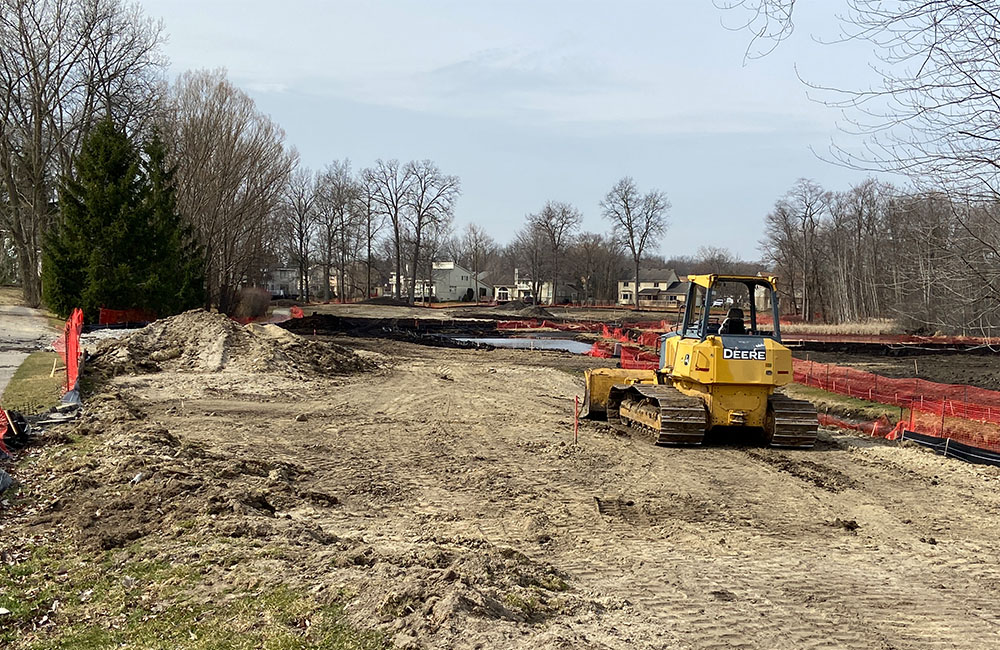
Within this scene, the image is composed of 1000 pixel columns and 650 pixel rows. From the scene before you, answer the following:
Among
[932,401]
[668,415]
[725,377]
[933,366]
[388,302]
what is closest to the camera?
[725,377]

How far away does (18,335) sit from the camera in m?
28.7

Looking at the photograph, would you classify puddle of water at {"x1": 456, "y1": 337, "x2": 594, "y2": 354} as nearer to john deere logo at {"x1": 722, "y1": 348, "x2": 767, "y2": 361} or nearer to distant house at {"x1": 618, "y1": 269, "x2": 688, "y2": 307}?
john deere logo at {"x1": 722, "y1": 348, "x2": 767, "y2": 361}

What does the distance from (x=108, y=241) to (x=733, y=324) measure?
29.7 metres

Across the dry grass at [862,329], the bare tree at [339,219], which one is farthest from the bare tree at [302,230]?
the dry grass at [862,329]

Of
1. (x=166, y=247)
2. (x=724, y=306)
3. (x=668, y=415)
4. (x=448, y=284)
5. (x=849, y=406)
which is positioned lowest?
(x=849, y=406)

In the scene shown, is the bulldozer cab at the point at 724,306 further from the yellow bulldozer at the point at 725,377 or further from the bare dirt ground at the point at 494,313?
the bare dirt ground at the point at 494,313

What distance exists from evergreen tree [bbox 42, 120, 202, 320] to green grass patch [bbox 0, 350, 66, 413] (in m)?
12.2

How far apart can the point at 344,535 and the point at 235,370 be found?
14143 millimetres

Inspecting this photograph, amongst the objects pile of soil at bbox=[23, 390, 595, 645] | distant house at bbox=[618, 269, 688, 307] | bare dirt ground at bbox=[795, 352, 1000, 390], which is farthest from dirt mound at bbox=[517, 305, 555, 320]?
pile of soil at bbox=[23, 390, 595, 645]

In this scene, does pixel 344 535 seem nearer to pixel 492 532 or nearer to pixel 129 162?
pixel 492 532

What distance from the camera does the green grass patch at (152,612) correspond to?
193 inches

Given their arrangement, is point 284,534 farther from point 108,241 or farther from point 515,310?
point 515,310

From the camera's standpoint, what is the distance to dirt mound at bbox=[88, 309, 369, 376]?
67.7ft

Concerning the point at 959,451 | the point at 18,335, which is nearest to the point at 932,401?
the point at 959,451
